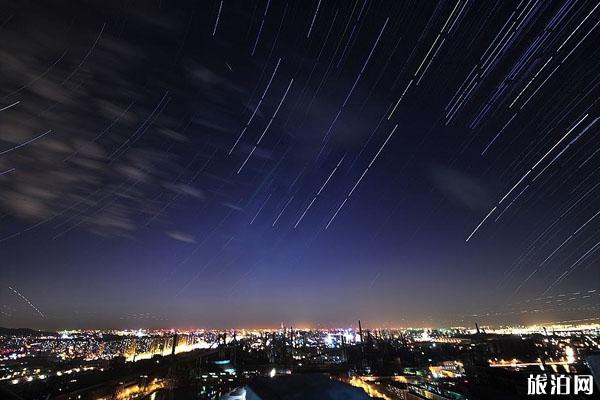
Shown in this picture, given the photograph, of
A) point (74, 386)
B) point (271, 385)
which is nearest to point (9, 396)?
point (271, 385)

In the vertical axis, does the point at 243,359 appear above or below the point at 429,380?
above

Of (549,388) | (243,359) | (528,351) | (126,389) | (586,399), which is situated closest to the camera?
(586,399)

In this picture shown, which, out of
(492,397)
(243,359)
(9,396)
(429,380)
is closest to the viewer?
(9,396)

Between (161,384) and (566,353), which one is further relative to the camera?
(566,353)

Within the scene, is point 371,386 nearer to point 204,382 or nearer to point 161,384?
point 204,382

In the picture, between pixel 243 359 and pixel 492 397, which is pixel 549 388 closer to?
pixel 492 397

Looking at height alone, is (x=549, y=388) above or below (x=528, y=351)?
below

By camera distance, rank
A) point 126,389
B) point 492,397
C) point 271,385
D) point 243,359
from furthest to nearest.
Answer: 1. point 243,359
2. point 126,389
3. point 492,397
4. point 271,385

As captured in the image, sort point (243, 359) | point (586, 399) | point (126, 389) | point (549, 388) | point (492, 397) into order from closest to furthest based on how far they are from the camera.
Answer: point (586, 399) < point (549, 388) < point (492, 397) < point (126, 389) < point (243, 359)

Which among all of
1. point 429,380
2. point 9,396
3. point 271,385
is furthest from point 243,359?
point 9,396
